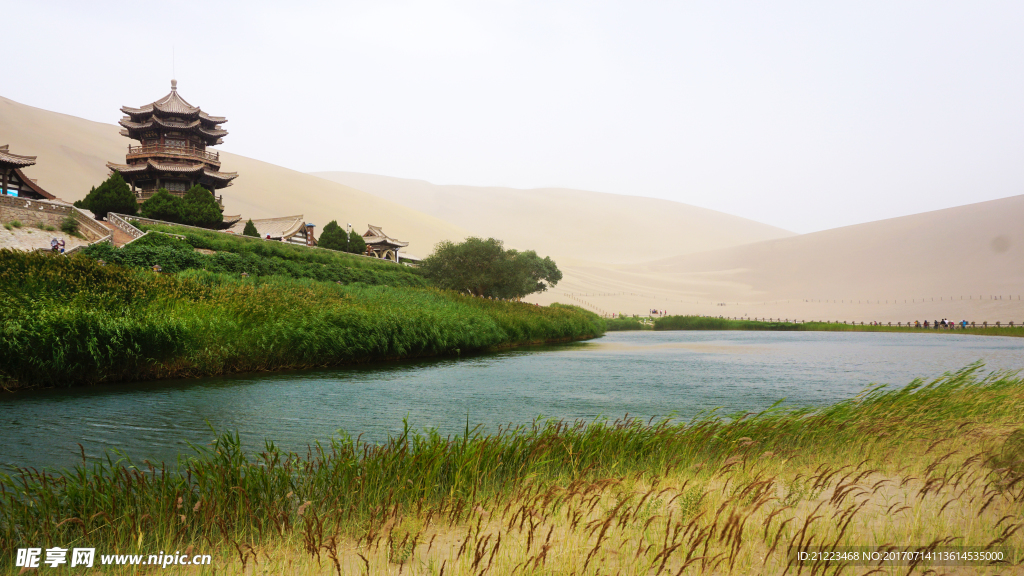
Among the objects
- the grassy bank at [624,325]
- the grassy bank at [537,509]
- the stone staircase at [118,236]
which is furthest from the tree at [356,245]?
the grassy bank at [537,509]

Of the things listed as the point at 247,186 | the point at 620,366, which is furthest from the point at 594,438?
the point at 247,186

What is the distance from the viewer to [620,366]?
65.0 feet

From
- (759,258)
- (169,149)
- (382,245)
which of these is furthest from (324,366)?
(759,258)

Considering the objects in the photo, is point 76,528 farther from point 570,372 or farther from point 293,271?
point 293,271

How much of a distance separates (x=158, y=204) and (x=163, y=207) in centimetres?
39

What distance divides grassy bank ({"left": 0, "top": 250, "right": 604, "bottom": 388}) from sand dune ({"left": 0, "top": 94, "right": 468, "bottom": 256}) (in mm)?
102114

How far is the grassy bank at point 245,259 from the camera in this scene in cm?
2742

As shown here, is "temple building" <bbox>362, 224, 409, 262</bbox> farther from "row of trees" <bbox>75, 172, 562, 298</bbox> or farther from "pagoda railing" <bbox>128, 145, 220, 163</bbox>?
"pagoda railing" <bbox>128, 145, 220, 163</bbox>

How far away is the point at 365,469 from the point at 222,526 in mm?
1340

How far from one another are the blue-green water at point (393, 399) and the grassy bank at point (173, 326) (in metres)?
0.77

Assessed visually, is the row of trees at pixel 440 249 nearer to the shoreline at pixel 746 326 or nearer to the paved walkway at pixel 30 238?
the paved walkway at pixel 30 238

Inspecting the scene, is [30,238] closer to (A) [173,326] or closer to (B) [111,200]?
(B) [111,200]

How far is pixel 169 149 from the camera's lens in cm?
5206

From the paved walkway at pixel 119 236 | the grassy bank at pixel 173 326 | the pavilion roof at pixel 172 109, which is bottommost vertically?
the grassy bank at pixel 173 326
